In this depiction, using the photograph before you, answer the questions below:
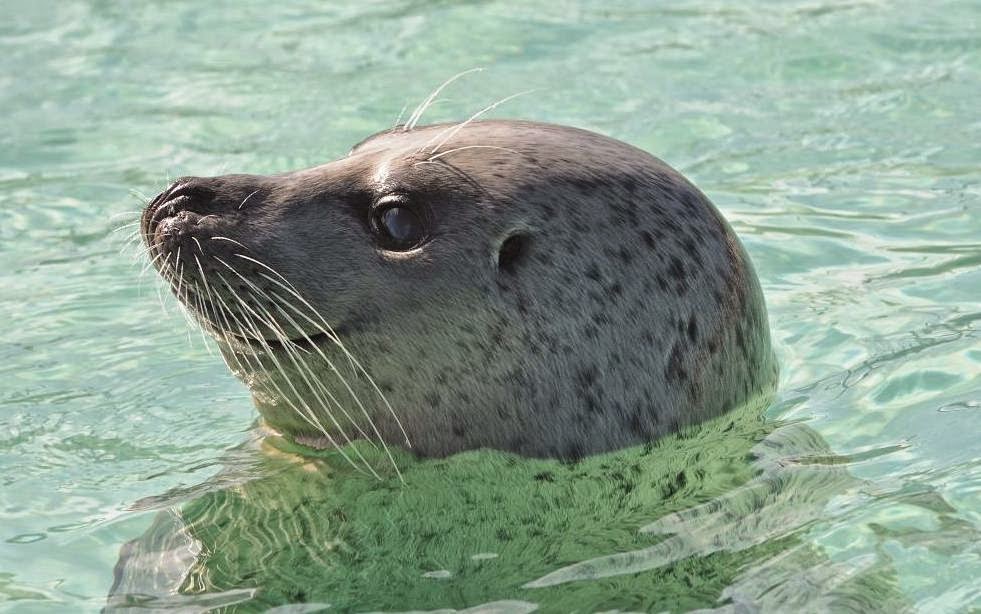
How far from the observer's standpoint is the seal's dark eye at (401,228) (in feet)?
15.1

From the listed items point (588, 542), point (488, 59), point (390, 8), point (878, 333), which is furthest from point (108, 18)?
point (588, 542)

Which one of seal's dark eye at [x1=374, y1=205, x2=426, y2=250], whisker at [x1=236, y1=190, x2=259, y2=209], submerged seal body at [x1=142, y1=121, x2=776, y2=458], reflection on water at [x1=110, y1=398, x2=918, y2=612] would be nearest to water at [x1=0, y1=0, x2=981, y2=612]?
reflection on water at [x1=110, y1=398, x2=918, y2=612]

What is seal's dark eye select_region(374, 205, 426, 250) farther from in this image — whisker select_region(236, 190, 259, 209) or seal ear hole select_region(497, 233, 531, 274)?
whisker select_region(236, 190, 259, 209)

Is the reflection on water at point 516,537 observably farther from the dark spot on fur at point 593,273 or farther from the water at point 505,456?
the dark spot on fur at point 593,273

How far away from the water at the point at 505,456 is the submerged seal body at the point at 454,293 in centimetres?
15

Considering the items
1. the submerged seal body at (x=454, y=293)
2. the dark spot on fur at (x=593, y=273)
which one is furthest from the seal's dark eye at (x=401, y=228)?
the dark spot on fur at (x=593, y=273)

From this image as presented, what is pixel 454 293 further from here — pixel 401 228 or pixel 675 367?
pixel 675 367


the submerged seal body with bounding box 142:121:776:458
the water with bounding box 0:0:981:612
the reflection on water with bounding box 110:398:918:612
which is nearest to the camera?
the reflection on water with bounding box 110:398:918:612

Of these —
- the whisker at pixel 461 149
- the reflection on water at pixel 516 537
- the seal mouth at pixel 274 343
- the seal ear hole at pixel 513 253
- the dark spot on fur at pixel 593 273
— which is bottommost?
the reflection on water at pixel 516 537

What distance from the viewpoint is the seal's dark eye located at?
4.61 meters

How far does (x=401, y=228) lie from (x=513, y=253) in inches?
12.1

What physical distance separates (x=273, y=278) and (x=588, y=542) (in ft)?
3.54

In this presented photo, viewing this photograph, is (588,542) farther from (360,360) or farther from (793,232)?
(793,232)

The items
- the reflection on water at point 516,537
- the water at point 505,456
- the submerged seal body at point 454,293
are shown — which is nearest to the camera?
the reflection on water at point 516,537
